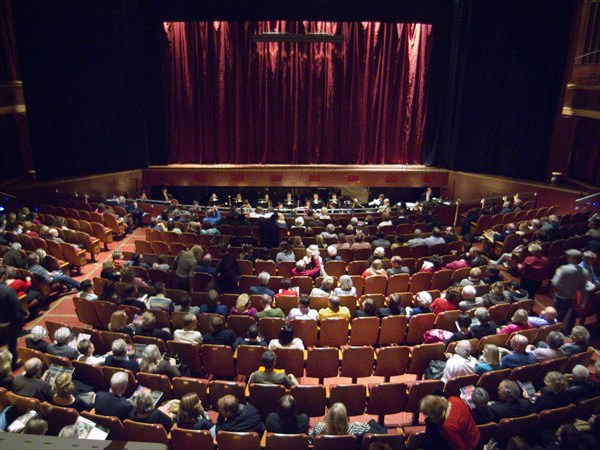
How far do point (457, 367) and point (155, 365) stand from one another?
3118 millimetres

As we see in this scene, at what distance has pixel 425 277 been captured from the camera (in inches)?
288

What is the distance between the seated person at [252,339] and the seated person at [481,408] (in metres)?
2.32

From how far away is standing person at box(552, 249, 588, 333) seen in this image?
6.51 metres

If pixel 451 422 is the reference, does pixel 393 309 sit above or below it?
below

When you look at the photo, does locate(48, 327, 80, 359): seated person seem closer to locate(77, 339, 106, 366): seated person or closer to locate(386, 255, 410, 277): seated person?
locate(77, 339, 106, 366): seated person

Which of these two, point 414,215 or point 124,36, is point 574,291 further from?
point 124,36

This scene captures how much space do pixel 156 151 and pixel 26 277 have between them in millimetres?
8766

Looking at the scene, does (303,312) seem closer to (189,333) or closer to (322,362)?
(322,362)

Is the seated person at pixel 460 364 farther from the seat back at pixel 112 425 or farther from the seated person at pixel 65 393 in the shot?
the seated person at pixel 65 393

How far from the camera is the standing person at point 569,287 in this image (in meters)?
6.51

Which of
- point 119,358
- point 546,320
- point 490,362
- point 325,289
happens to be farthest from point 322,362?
point 546,320

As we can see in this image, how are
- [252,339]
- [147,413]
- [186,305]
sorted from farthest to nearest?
[186,305]
[252,339]
[147,413]

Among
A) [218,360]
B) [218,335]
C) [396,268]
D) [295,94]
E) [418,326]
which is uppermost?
[295,94]

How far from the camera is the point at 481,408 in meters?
4.21
